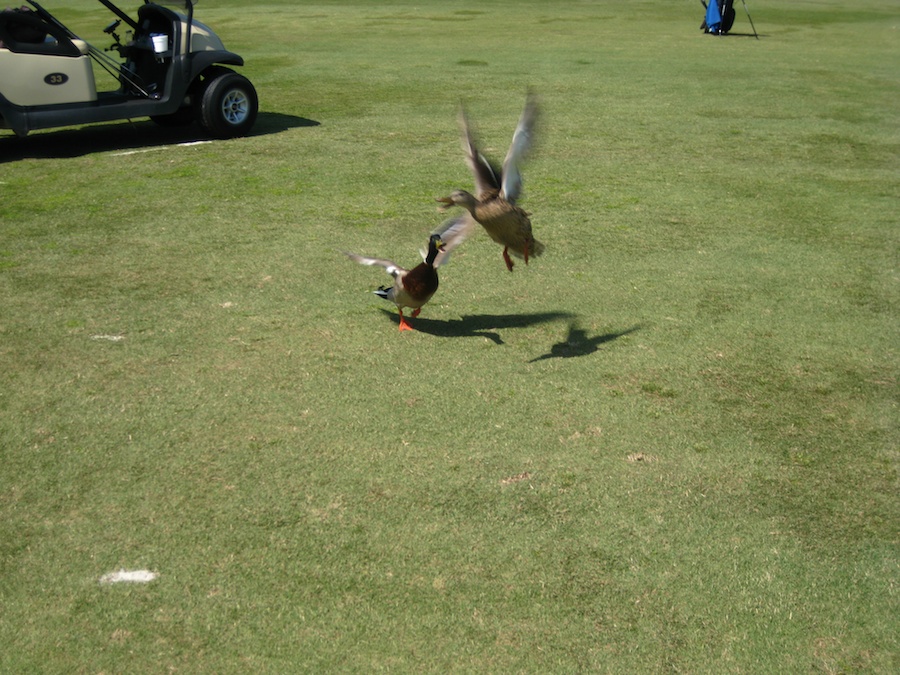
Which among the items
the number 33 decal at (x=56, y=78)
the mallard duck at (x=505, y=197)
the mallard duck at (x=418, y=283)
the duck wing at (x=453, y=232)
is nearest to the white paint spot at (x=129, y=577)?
the mallard duck at (x=418, y=283)

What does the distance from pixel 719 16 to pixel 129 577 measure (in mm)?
19955

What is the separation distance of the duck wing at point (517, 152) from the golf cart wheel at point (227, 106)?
18.2 ft

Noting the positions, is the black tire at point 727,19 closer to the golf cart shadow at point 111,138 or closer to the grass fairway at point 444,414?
the grass fairway at point 444,414

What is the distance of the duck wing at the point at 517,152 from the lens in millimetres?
5793

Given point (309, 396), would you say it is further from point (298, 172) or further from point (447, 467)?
point (298, 172)

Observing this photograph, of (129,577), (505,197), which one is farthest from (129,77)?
(129,577)

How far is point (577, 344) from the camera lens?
5.78 m

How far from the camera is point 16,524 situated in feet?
13.0

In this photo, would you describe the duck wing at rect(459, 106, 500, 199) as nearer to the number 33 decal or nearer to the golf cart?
the golf cart

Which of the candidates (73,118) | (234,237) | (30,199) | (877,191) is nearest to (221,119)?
(73,118)

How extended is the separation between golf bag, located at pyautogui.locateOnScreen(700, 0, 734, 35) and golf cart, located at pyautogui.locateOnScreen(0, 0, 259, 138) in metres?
13.3

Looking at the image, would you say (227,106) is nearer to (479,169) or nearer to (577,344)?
(479,169)

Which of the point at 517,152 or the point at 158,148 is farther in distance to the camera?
the point at 158,148

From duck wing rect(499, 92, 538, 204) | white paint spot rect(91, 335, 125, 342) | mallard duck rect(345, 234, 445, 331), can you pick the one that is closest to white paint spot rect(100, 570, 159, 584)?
white paint spot rect(91, 335, 125, 342)
